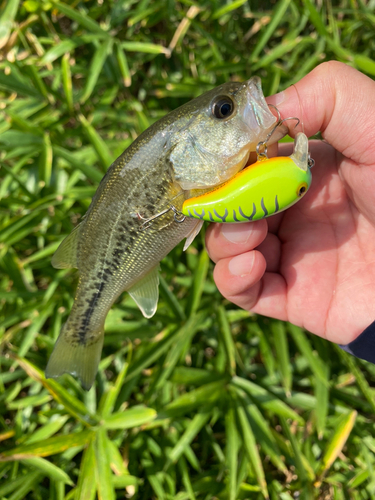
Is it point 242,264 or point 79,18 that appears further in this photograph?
point 79,18

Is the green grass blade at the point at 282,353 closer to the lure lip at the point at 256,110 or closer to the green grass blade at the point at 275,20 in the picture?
the lure lip at the point at 256,110

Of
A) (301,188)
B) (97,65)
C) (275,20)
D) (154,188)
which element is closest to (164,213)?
(154,188)

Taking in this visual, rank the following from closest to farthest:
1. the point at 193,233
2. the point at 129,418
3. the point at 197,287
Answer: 1. the point at 193,233
2. the point at 129,418
3. the point at 197,287

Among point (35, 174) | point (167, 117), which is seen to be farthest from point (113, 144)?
point (167, 117)

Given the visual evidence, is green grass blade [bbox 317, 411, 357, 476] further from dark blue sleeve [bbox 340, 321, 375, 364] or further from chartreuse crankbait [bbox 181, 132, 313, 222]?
chartreuse crankbait [bbox 181, 132, 313, 222]

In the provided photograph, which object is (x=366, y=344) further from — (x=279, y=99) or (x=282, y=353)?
(x=279, y=99)

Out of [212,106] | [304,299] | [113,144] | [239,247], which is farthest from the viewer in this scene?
[113,144]

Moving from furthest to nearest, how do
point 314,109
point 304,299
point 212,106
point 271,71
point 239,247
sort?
point 271,71
point 304,299
point 239,247
point 314,109
point 212,106

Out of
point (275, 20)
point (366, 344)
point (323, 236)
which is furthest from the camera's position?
point (275, 20)

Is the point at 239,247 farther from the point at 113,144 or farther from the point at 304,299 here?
the point at 113,144
